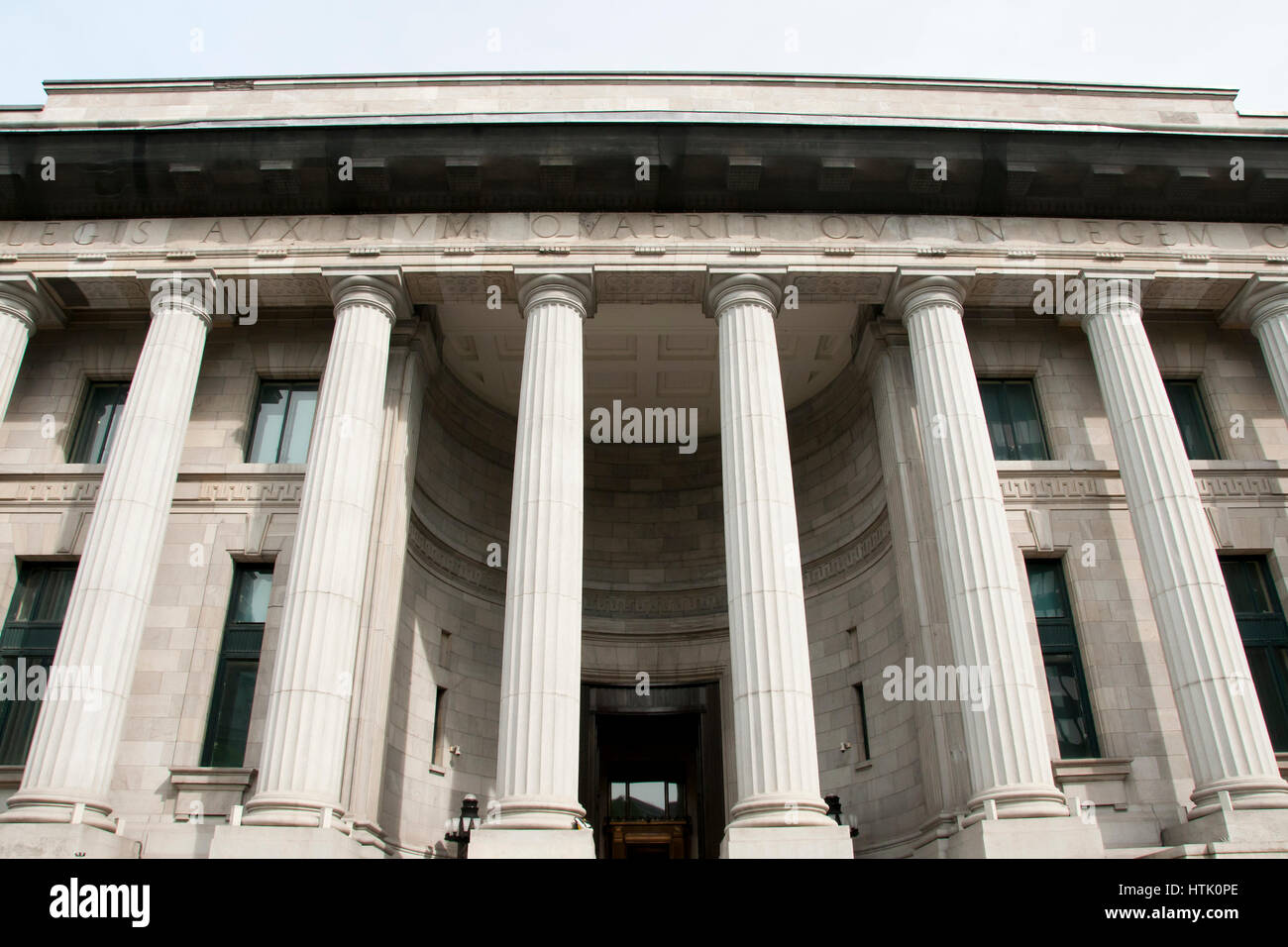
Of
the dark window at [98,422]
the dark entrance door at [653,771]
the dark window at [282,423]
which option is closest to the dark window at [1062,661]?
the dark entrance door at [653,771]

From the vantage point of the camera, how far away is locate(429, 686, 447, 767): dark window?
2253 centimetres

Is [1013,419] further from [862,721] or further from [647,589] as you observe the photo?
[647,589]

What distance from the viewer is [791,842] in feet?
47.1

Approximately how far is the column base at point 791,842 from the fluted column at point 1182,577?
6.75 meters

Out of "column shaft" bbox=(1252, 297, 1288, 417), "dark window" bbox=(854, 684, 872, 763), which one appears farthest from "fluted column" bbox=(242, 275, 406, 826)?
"column shaft" bbox=(1252, 297, 1288, 417)

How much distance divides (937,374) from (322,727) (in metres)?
14.1

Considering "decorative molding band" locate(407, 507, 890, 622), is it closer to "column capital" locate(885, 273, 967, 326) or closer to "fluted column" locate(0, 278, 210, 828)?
"column capital" locate(885, 273, 967, 326)

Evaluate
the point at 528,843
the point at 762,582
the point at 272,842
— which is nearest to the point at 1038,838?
the point at 762,582

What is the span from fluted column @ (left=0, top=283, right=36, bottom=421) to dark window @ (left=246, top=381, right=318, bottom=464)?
5059mm

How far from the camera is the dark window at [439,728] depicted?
22.5m

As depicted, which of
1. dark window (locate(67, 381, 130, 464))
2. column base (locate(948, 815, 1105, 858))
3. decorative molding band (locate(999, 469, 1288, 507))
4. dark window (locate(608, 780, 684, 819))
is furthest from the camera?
dark window (locate(608, 780, 684, 819))

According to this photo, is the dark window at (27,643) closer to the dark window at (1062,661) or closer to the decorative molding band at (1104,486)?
the dark window at (1062,661)

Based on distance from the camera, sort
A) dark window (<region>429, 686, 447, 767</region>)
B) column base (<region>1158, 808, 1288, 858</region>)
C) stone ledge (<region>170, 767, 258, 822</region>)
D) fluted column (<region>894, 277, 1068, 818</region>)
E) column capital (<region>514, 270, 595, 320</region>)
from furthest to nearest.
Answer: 1. dark window (<region>429, 686, 447, 767</region>)
2. column capital (<region>514, 270, 595, 320</region>)
3. stone ledge (<region>170, 767, 258, 822</region>)
4. fluted column (<region>894, 277, 1068, 818</region>)
5. column base (<region>1158, 808, 1288, 858</region>)

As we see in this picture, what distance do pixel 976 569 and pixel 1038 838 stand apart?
191 inches
